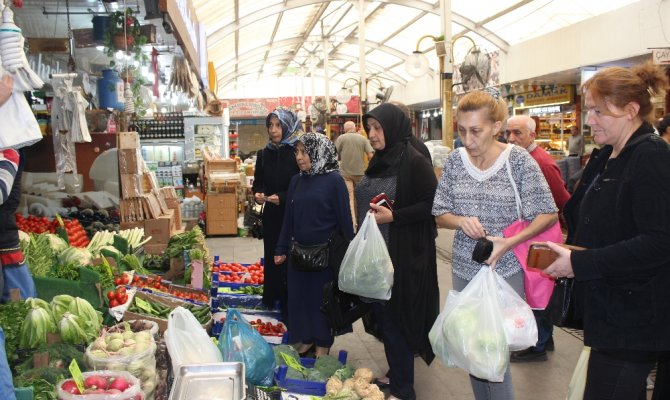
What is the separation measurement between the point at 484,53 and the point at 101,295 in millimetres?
6790

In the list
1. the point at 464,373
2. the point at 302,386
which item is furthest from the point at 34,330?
the point at 464,373

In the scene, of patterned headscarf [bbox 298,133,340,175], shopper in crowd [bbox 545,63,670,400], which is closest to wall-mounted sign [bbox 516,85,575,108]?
patterned headscarf [bbox 298,133,340,175]

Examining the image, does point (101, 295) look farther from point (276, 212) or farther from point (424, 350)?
point (424, 350)

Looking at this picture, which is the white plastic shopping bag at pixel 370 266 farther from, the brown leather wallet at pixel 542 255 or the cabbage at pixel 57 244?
the cabbage at pixel 57 244

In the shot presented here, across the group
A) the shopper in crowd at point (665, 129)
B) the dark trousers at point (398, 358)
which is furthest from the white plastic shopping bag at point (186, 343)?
the shopper in crowd at point (665, 129)

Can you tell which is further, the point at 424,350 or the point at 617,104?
the point at 424,350

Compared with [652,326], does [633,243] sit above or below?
above

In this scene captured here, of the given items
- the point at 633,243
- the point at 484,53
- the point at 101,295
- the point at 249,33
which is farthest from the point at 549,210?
the point at 249,33

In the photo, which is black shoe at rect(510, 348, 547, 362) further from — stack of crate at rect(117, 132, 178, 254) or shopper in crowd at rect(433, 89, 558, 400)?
stack of crate at rect(117, 132, 178, 254)

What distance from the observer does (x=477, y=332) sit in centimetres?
230

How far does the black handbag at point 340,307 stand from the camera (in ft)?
12.2

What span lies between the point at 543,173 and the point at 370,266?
1.60 meters

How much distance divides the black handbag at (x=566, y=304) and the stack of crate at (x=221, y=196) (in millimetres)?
8068

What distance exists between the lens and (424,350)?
3.41 metres
